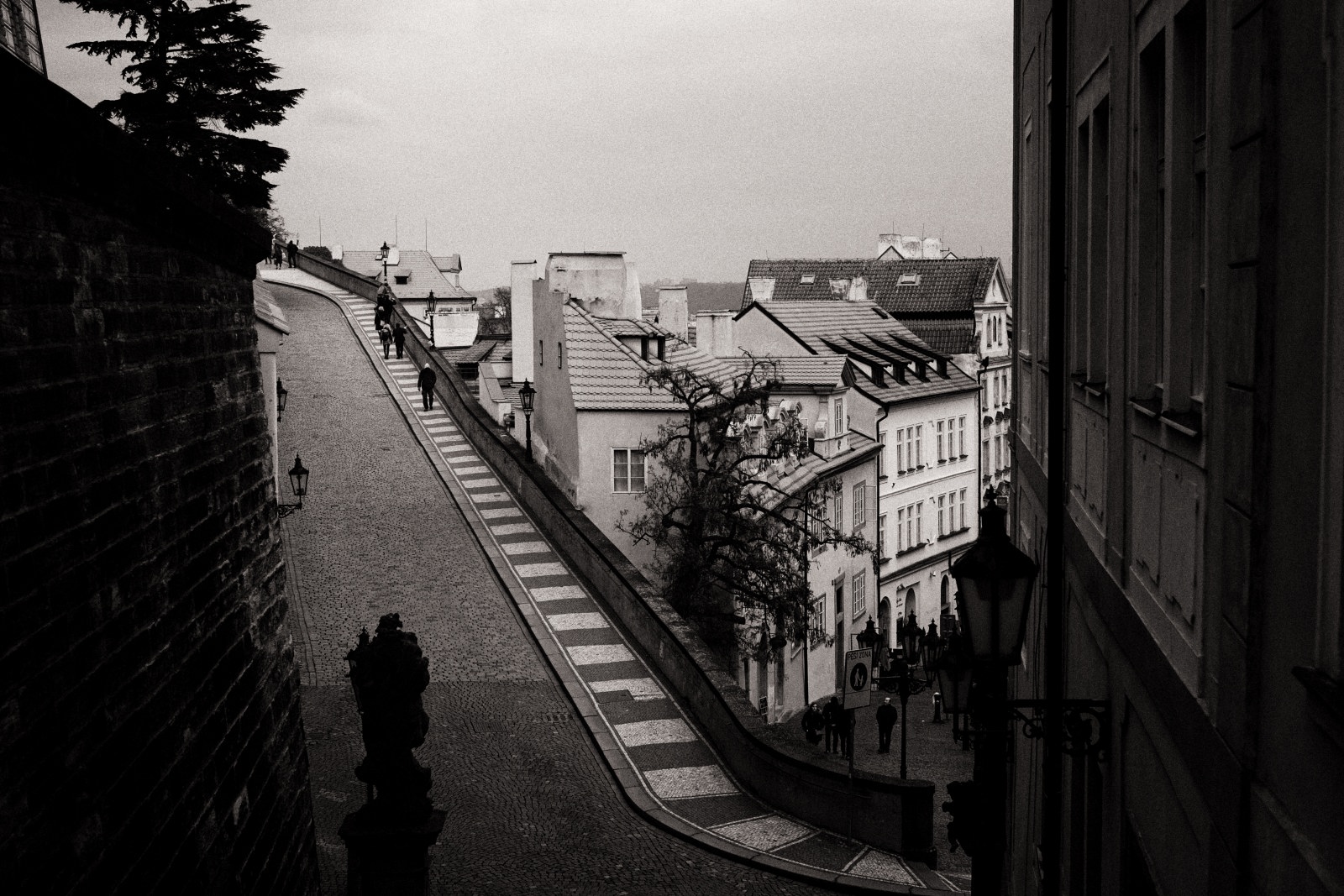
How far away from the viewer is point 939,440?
174 feet

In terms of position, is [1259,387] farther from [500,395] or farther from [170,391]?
[500,395]

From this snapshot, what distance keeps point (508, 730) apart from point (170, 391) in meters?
12.2

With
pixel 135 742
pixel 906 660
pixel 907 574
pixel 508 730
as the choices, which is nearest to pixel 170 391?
pixel 135 742

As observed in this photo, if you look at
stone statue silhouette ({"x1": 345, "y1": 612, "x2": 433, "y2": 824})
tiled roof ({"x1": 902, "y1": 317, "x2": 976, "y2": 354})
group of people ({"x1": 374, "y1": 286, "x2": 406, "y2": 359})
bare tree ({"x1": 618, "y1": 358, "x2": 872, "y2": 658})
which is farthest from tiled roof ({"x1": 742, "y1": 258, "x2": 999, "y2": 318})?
stone statue silhouette ({"x1": 345, "y1": 612, "x2": 433, "y2": 824})

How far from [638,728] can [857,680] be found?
3.39m

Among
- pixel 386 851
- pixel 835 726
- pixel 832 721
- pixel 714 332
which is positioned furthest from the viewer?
pixel 714 332

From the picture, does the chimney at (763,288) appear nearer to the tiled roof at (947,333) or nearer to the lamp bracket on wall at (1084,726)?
the tiled roof at (947,333)

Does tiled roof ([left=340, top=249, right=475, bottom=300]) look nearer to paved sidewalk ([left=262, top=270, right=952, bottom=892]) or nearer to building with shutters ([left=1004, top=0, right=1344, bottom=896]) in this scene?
paved sidewalk ([left=262, top=270, right=952, bottom=892])

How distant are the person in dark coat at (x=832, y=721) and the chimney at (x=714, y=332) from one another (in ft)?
48.4

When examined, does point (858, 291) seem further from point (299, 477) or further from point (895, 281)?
point (299, 477)

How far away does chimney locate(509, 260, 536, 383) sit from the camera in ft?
143

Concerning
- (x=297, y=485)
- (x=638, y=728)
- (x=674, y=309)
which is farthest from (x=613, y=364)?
(x=638, y=728)

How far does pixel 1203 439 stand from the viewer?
17.1 ft

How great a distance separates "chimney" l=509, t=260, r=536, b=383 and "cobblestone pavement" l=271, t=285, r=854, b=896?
24.7 feet
